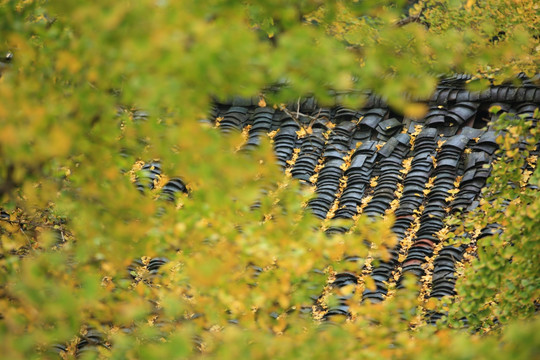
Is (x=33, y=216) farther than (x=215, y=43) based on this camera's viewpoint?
Yes

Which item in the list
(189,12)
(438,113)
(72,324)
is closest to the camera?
(189,12)

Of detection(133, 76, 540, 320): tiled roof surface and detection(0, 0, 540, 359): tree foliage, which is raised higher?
detection(133, 76, 540, 320): tiled roof surface

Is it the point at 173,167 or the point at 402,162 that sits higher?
the point at 402,162

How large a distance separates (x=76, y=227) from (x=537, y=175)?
3035mm

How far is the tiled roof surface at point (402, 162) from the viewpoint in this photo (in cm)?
580

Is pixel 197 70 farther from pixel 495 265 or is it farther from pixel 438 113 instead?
pixel 438 113

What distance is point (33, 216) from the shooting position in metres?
5.16

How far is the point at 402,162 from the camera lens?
679 centimetres

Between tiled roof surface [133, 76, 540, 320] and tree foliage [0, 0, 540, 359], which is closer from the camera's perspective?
tree foliage [0, 0, 540, 359]

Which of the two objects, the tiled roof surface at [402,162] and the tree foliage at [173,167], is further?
the tiled roof surface at [402,162]

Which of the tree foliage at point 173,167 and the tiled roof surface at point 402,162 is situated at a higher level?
the tiled roof surface at point 402,162

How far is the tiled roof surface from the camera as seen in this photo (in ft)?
19.0

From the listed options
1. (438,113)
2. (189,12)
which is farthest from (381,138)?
(189,12)

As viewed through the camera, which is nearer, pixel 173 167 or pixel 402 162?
pixel 173 167
